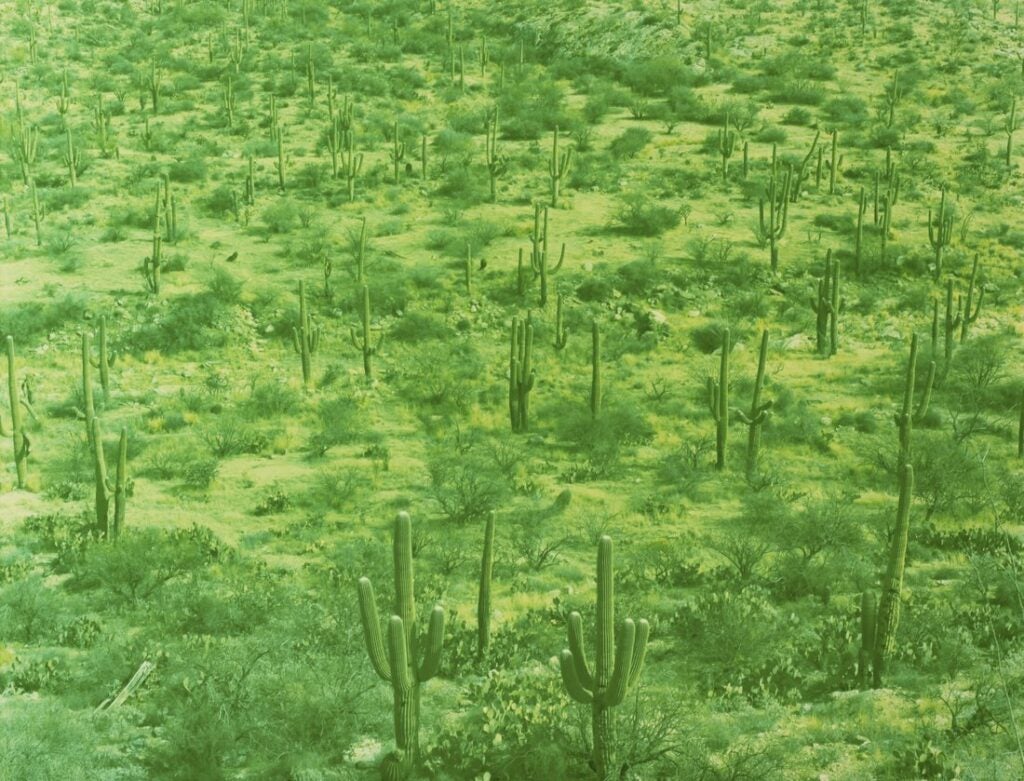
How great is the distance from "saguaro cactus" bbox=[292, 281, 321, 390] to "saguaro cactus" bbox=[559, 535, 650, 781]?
13.2 meters

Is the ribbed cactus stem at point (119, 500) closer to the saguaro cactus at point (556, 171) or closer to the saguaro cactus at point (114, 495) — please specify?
the saguaro cactus at point (114, 495)

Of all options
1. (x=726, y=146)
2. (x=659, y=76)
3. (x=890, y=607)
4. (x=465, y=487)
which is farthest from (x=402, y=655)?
(x=659, y=76)

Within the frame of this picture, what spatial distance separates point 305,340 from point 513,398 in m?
4.56

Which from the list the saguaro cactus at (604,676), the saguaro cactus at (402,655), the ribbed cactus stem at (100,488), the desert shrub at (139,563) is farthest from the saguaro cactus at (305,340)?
the saguaro cactus at (604,676)

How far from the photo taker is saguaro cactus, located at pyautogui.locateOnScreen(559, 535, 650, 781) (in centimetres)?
909

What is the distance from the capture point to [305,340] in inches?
853

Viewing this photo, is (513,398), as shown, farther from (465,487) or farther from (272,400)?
(272,400)

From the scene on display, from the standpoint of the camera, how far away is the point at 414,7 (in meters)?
49.3

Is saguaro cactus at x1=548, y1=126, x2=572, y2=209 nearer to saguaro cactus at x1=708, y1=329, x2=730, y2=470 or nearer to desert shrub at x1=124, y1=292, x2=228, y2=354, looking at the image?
desert shrub at x1=124, y1=292, x2=228, y2=354

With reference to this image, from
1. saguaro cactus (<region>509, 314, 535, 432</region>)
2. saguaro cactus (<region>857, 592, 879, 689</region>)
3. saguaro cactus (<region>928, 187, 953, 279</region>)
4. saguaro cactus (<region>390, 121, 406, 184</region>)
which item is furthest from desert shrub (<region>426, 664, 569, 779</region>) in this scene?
saguaro cactus (<region>390, 121, 406, 184</region>)

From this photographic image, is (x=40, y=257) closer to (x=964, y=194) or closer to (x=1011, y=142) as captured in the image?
(x=964, y=194)

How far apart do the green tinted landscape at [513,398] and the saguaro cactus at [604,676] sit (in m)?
0.04

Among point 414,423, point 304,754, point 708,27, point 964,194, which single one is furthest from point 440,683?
point 708,27

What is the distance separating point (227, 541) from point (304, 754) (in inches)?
245
